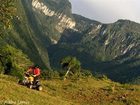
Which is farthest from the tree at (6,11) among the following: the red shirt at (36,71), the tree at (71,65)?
the tree at (71,65)

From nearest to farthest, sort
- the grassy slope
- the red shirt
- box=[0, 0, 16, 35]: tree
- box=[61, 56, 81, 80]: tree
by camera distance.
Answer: box=[0, 0, 16, 35]: tree < the grassy slope < the red shirt < box=[61, 56, 81, 80]: tree

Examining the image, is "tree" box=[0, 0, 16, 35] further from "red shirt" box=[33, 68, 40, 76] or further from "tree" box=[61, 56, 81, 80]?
"tree" box=[61, 56, 81, 80]

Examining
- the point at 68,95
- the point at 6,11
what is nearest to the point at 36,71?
the point at 6,11

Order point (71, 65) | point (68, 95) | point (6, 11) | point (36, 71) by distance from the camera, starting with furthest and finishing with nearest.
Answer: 1. point (71, 65)
2. point (68, 95)
3. point (36, 71)
4. point (6, 11)

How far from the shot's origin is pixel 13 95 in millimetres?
40188

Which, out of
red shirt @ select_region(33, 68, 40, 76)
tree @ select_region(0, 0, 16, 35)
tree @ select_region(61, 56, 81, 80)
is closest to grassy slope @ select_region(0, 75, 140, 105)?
red shirt @ select_region(33, 68, 40, 76)

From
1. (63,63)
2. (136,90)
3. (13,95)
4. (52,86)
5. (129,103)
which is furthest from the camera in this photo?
(63,63)

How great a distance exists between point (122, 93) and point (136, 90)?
16.8ft

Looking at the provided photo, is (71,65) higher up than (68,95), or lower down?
higher up

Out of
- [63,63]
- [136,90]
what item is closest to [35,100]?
[136,90]

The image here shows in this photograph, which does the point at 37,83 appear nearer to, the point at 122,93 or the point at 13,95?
the point at 13,95

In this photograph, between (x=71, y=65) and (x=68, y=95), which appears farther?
(x=71, y=65)

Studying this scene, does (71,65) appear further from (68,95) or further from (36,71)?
(36,71)

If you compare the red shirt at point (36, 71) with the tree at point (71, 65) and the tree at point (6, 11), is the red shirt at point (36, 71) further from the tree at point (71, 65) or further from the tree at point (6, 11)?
the tree at point (71, 65)
